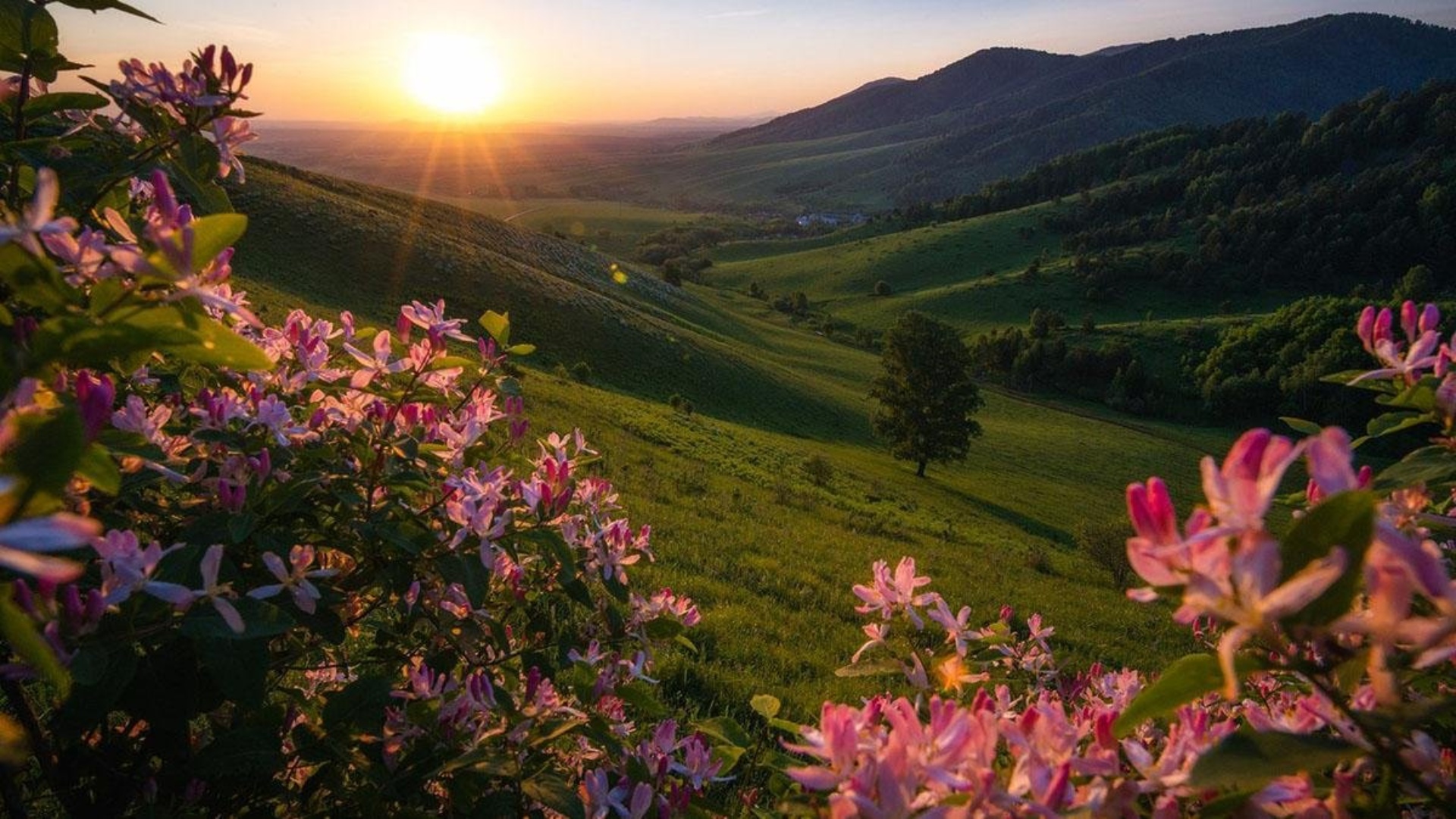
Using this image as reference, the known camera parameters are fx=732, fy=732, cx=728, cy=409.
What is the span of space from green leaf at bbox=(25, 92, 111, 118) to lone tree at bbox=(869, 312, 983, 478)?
32.6m

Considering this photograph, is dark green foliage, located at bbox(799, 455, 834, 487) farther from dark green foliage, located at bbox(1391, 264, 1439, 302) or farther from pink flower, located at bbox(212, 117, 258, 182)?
dark green foliage, located at bbox(1391, 264, 1439, 302)

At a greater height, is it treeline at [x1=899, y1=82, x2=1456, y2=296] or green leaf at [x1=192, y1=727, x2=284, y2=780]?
treeline at [x1=899, y1=82, x2=1456, y2=296]

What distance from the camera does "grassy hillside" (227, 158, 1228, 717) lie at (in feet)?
29.1

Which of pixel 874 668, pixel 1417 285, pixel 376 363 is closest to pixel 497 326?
pixel 376 363

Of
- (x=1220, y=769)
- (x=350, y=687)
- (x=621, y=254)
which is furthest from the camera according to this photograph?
(x=621, y=254)

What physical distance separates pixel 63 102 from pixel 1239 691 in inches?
95.2

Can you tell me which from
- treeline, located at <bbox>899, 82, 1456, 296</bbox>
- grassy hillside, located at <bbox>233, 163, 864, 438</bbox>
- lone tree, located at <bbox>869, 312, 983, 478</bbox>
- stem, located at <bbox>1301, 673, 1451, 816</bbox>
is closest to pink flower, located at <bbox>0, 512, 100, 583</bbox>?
stem, located at <bbox>1301, 673, 1451, 816</bbox>

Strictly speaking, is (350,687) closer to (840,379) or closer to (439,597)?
(439,597)

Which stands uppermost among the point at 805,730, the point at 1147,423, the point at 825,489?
the point at 805,730

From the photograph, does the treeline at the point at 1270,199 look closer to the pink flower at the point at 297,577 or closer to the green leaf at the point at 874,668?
the green leaf at the point at 874,668

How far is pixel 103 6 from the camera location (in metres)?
1.49

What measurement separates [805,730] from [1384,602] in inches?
29.0

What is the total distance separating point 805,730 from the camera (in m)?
1.13

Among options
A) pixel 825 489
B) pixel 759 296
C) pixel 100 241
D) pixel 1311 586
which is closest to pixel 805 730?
pixel 1311 586
